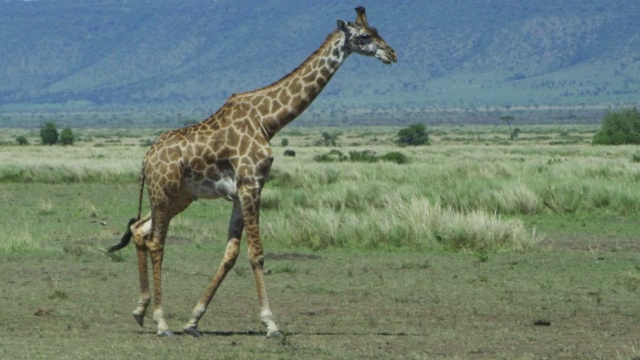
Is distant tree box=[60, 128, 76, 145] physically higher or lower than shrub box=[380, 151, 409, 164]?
lower

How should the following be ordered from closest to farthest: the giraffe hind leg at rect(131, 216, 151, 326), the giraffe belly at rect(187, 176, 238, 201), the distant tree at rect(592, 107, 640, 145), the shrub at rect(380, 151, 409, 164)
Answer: the giraffe belly at rect(187, 176, 238, 201)
the giraffe hind leg at rect(131, 216, 151, 326)
the shrub at rect(380, 151, 409, 164)
the distant tree at rect(592, 107, 640, 145)

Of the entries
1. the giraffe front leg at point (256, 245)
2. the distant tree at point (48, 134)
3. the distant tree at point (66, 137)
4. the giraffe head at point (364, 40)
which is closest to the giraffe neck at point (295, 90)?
the giraffe head at point (364, 40)

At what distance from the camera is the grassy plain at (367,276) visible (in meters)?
11.3

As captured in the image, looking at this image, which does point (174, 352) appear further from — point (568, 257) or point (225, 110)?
point (568, 257)

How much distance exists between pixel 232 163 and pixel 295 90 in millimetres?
937

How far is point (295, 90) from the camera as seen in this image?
1228 cm

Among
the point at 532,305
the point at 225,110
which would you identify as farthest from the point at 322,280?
the point at 225,110

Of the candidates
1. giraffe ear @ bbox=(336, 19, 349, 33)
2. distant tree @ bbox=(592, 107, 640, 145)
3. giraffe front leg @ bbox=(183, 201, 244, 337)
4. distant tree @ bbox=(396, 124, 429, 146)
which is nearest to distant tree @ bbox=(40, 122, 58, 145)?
distant tree @ bbox=(396, 124, 429, 146)

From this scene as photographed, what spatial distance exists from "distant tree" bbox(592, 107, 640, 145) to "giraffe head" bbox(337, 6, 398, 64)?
175 ft

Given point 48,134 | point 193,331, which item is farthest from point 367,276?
point 48,134

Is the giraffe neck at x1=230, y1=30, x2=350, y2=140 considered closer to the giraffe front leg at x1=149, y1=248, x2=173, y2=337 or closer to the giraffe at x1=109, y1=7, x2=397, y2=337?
the giraffe at x1=109, y1=7, x2=397, y2=337

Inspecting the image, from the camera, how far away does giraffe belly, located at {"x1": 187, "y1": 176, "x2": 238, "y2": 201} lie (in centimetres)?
1184

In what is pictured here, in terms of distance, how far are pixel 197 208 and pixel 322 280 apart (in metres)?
11.0

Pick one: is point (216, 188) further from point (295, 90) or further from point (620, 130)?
point (620, 130)
